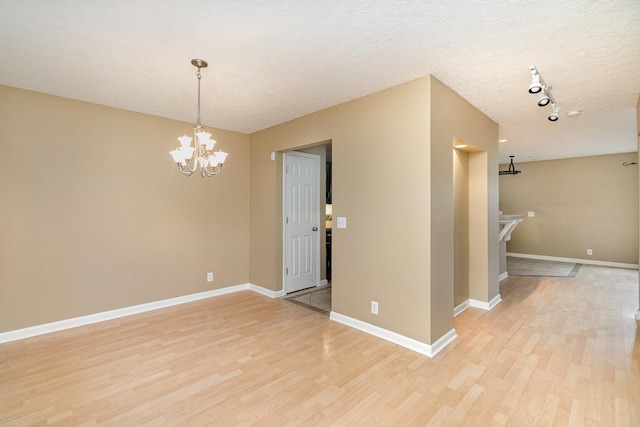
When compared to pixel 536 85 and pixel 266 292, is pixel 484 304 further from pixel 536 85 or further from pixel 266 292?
pixel 266 292

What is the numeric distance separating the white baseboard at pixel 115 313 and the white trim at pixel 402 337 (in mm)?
1444

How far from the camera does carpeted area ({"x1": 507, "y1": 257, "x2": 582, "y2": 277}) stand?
19.1 feet

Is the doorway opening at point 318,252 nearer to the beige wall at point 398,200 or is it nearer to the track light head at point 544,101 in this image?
the beige wall at point 398,200

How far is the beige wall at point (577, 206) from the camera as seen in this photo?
20.9 feet

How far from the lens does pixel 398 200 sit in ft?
9.43

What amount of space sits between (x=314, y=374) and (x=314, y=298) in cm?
193

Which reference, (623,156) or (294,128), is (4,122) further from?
(623,156)

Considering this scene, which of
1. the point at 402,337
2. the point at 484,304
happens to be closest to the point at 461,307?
the point at 484,304

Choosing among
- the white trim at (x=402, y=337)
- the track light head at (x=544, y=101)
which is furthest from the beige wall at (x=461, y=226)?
the track light head at (x=544, y=101)

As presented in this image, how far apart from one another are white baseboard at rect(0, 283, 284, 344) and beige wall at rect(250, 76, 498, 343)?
174cm

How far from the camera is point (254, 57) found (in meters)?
2.35

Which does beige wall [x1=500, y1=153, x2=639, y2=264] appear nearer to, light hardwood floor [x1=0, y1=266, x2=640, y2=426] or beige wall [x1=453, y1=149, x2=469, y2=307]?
light hardwood floor [x1=0, y1=266, x2=640, y2=426]

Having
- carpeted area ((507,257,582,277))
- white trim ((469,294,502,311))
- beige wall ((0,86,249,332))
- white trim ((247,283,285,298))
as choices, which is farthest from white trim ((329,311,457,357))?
carpeted area ((507,257,582,277))

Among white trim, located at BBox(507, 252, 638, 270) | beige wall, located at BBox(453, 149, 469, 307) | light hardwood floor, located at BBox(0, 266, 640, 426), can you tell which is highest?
beige wall, located at BBox(453, 149, 469, 307)
